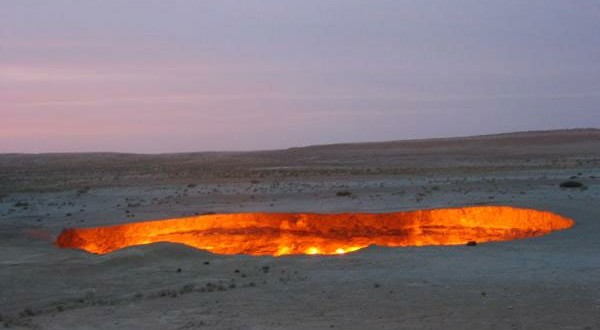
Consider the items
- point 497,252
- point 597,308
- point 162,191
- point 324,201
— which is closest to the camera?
point 597,308

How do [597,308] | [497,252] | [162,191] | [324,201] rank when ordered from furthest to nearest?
1. [162,191]
2. [324,201]
3. [497,252]
4. [597,308]

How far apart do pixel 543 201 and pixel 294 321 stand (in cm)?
1665

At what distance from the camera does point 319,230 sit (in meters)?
23.3

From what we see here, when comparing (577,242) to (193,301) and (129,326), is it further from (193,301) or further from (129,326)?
(129,326)

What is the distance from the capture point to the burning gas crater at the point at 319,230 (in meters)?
21.8

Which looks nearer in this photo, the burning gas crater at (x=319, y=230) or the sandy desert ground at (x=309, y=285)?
the sandy desert ground at (x=309, y=285)

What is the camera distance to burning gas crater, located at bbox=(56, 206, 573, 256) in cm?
2178

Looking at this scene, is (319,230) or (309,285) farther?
(319,230)

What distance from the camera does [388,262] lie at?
1452 cm

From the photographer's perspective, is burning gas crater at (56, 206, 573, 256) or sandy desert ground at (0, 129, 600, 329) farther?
burning gas crater at (56, 206, 573, 256)

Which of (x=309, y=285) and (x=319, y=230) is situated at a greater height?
(x=309, y=285)

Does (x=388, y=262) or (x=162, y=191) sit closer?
(x=388, y=262)

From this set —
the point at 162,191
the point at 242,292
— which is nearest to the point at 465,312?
the point at 242,292

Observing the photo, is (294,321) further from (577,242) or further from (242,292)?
(577,242)
